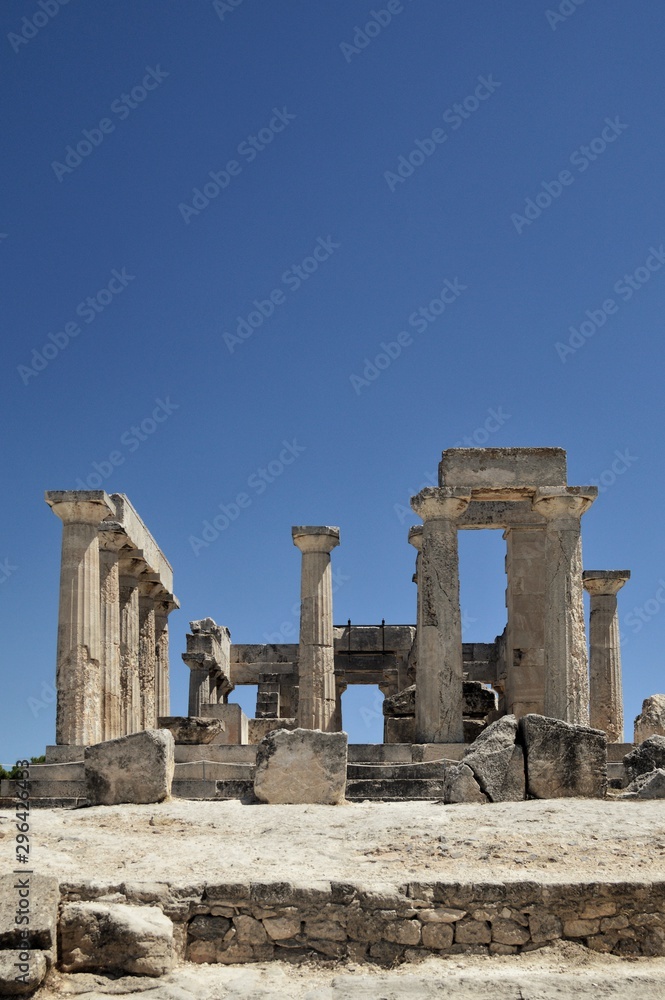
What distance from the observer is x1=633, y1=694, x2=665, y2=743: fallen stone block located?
2303cm

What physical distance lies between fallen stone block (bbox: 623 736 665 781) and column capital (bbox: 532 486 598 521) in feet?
21.9

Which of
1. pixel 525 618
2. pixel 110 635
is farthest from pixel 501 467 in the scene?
pixel 110 635

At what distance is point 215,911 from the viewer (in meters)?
9.51

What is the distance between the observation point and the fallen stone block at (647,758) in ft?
51.7

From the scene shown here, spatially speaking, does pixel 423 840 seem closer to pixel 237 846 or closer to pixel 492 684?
pixel 237 846

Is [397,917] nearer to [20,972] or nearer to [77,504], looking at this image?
[20,972]

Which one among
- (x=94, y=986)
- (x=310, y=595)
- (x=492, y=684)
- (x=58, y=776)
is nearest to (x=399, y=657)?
(x=492, y=684)

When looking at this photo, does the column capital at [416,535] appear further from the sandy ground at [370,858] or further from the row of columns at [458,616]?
the sandy ground at [370,858]

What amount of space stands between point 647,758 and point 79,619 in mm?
10307

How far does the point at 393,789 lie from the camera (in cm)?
1630

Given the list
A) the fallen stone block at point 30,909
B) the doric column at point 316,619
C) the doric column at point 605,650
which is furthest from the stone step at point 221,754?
the doric column at point 605,650

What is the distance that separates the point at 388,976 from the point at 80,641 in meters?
13.2

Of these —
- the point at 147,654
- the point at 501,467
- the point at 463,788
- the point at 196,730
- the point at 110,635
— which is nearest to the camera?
the point at 463,788

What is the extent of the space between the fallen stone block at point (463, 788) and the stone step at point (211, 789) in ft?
10.3
